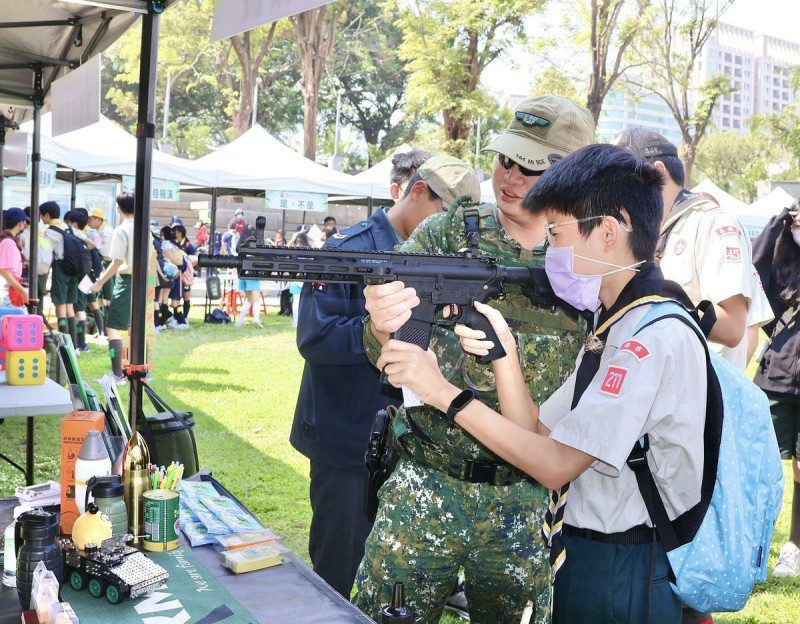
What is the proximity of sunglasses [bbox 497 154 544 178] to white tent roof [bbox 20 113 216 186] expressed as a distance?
10694 mm

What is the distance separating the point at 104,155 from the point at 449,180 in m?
11.5

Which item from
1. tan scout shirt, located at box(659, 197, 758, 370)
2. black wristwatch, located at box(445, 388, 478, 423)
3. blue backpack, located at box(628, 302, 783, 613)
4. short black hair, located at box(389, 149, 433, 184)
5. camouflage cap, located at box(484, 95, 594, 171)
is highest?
short black hair, located at box(389, 149, 433, 184)

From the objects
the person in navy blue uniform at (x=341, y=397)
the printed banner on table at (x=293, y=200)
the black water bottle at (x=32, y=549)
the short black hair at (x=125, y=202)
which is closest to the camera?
the black water bottle at (x=32, y=549)

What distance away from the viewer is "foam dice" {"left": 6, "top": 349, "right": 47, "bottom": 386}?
4039 millimetres

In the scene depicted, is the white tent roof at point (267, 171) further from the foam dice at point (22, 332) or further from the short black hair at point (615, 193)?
the short black hair at point (615, 193)

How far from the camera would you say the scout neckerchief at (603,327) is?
1.82m

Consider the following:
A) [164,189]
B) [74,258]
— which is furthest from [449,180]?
[164,189]

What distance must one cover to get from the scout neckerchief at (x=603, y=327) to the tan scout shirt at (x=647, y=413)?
0.05 metres

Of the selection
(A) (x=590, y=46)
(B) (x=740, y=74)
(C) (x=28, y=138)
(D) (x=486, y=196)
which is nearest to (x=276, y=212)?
(A) (x=590, y=46)

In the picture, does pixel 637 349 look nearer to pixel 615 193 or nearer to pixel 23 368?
pixel 615 193

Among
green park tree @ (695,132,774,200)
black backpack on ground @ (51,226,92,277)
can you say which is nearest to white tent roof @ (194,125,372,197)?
black backpack on ground @ (51,226,92,277)

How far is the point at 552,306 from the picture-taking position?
2.21 m

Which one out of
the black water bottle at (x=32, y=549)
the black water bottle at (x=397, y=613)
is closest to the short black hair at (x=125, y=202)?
the black water bottle at (x=32, y=549)

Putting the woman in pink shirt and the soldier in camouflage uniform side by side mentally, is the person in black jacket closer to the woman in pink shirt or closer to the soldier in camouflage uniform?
the soldier in camouflage uniform
